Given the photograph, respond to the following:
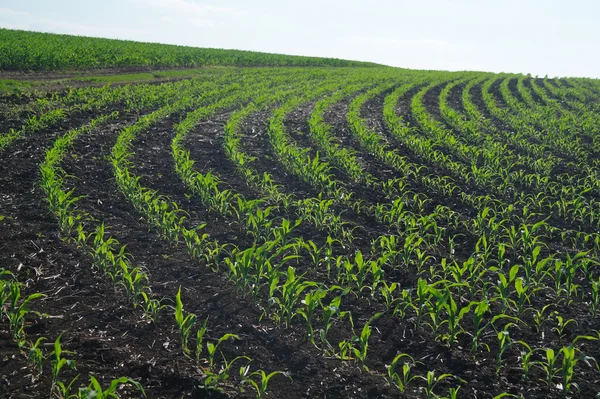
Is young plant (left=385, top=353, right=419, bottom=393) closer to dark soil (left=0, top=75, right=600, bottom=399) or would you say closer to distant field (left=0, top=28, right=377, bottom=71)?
dark soil (left=0, top=75, right=600, bottom=399)

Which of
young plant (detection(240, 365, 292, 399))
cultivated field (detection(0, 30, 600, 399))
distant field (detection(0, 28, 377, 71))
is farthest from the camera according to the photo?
distant field (detection(0, 28, 377, 71))

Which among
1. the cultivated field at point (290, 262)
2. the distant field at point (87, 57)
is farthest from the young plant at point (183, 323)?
the distant field at point (87, 57)

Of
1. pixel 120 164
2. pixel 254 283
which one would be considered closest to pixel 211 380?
pixel 254 283

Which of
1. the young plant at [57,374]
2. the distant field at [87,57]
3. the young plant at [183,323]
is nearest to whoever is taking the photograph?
the young plant at [57,374]

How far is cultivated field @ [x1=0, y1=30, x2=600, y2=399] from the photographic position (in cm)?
472

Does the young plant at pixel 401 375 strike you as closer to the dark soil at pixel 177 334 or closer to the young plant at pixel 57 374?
the dark soil at pixel 177 334

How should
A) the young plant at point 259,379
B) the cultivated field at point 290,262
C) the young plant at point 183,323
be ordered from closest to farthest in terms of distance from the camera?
the young plant at point 259,379 < the cultivated field at point 290,262 < the young plant at point 183,323

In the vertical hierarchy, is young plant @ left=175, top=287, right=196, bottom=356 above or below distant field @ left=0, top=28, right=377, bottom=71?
below

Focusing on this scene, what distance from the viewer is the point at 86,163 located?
10734 millimetres

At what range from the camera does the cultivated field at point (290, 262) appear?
15.5 feet

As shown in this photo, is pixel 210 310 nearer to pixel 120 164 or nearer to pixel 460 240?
pixel 460 240

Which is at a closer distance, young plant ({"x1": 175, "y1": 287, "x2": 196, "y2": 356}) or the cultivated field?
the cultivated field

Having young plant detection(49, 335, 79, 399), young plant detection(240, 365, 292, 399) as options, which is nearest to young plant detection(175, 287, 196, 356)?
young plant detection(240, 365, 292, 399)

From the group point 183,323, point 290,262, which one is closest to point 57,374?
point 183,323
